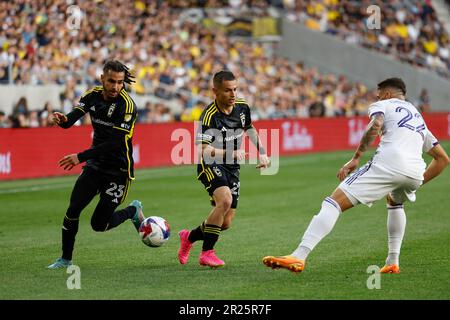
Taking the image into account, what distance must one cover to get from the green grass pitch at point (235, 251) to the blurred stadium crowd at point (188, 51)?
6.53 meters

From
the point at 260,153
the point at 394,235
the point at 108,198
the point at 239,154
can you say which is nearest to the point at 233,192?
the point at 260,153

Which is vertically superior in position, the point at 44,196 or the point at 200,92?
the point at 200,92

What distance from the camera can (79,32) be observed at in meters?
28.3

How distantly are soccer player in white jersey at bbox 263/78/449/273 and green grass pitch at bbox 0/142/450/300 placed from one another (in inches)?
19.9

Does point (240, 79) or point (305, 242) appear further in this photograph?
point (240, 79)

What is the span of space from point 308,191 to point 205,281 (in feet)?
35.0

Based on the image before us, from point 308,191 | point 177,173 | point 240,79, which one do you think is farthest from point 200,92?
point 308,191

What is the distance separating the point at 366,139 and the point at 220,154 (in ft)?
5.58

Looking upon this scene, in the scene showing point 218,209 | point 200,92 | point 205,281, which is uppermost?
point 200,92

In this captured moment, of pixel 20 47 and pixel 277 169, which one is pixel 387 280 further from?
pixel 20 47

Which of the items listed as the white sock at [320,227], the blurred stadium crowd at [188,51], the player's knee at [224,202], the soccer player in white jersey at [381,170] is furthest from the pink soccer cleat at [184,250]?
the blurred stadium crowd at [188,51]

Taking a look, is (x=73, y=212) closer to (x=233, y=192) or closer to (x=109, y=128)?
(x=109, y=128)

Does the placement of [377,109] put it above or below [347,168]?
above

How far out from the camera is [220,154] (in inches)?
392
